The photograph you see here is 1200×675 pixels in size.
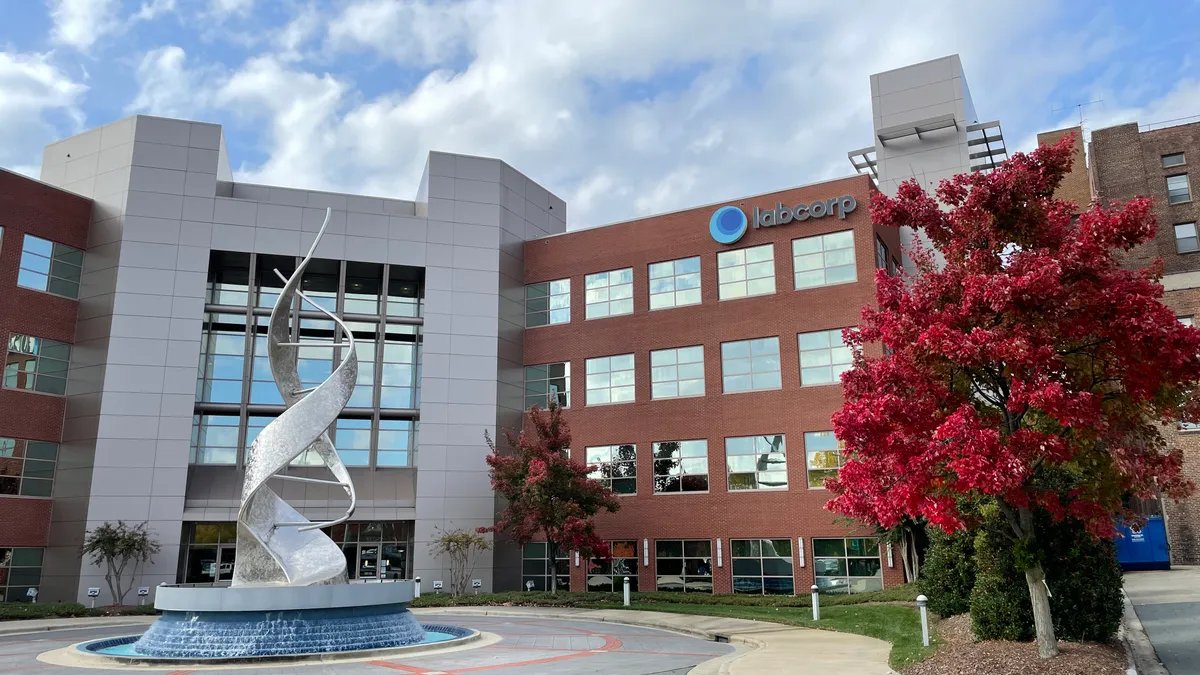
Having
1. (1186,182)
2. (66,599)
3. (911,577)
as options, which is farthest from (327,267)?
(1186,182)

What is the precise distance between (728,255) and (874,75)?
14.2m

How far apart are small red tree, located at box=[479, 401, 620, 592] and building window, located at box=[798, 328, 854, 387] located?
9.36 m

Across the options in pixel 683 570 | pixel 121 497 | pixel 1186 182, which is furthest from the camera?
pixel 1186 182

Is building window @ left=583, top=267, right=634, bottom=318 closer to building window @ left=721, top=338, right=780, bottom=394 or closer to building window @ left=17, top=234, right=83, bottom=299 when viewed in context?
building window @ left=721, top=338, right=780, bottom=394

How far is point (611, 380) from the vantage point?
39.0 metres

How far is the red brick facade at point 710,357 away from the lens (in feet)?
112

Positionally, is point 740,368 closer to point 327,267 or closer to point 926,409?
point 327,267

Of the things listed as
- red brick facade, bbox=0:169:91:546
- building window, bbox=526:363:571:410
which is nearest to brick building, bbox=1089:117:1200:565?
building window, bbox=526:363:571:410

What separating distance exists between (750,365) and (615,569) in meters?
10.4

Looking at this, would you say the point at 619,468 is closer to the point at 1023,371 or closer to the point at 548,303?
the point at 548,303

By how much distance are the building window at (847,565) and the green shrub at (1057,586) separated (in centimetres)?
1809

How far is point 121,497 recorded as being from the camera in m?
33.0

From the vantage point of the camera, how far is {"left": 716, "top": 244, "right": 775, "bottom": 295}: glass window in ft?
119

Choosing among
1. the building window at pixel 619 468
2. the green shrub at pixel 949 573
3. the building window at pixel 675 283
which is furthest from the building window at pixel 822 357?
the green shrub at pixel 949 573
